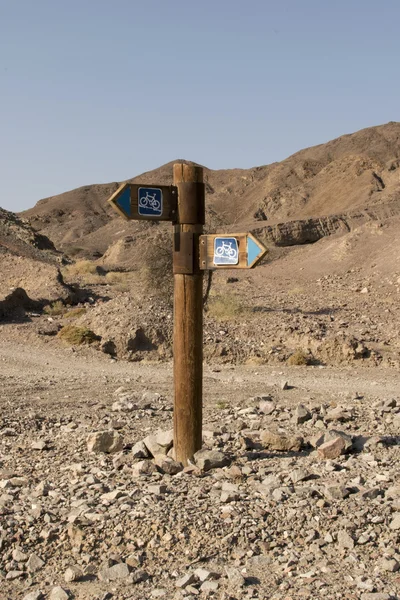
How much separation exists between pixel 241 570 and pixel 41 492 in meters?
1.92

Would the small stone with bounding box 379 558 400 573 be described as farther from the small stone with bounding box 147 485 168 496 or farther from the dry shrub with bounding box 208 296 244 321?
the dry shrub with bounding box 208 296 244 321

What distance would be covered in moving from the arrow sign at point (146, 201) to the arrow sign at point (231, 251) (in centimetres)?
41

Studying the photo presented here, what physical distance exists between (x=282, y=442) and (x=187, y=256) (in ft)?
6.16

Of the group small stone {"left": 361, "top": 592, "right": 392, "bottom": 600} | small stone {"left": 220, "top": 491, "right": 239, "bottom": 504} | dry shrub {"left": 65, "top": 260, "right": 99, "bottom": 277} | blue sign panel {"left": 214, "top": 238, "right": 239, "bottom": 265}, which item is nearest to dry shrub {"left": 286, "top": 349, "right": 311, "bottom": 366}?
blue sign panel {"left": 214, "top": 238, "right": 239, "bottom": 265}

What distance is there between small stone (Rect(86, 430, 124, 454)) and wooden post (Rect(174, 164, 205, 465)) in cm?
79

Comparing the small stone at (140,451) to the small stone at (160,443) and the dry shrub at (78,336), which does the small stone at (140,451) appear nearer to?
the small stone at (160,443)

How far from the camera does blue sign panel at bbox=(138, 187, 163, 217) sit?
5.77 meters

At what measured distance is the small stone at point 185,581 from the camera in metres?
4.18

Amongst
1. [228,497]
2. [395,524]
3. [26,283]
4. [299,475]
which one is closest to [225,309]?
[26,283]

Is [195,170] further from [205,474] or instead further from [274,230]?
[274,230]

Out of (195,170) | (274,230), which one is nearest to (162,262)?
(195,170)

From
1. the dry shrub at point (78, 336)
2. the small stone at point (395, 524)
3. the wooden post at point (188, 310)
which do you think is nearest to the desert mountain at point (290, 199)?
the dry shrub at point (78, 336)

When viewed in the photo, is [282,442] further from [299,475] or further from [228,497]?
[228,497]

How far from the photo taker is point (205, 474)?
5.80m
